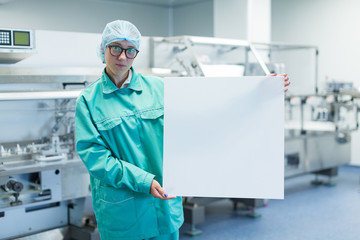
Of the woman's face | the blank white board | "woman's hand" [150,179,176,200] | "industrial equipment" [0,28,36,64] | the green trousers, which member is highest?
"industrial equipment" [0,28,36,64]

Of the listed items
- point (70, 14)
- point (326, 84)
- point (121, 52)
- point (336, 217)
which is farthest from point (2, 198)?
point (70, 14)

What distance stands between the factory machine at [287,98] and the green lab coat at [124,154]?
1558 millimetres

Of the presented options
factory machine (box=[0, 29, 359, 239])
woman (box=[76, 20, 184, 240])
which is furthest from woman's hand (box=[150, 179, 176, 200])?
factory machine (box=[0, 29, 359, 239])

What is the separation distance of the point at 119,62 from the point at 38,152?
1404 mm

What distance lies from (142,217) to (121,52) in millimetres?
592

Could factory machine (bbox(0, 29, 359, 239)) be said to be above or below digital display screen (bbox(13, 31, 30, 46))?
below

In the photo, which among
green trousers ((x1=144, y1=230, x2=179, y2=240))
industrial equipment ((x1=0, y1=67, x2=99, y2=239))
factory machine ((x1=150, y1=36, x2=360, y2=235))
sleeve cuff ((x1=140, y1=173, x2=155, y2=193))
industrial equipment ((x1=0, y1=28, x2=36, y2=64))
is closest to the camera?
sleeve cuff ((x1=140, y1=173, x2=155, y2=193))

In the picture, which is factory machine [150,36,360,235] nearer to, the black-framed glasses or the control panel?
the control panel

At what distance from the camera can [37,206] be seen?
2.86m

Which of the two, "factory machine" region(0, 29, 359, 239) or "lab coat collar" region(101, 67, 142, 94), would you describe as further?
"factory machine" region(0, 29, 359, 239)

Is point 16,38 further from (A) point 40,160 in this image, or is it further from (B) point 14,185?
(B) point 14,185

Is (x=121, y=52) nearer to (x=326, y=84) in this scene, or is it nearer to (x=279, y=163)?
(x=279, y=163)

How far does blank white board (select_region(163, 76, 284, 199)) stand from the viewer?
4.93 feet

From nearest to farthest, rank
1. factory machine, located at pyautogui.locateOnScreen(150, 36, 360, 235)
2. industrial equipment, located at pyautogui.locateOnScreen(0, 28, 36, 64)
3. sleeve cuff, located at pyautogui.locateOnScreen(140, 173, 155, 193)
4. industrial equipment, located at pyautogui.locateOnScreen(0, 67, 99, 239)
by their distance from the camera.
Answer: sleeve cuff, located at pyautogui.locateOnScreen(140, 173, 155, 193)
industrial equipment, located at pyautogui.locateOnScreen(0, 28, 36, 64)
industrial equipment, located at pyautogui.locateOnScreen(0, 67, 99, 239)
factory machine, located at pyautogui.locateOnScreen(150, 36, 360, 235)
